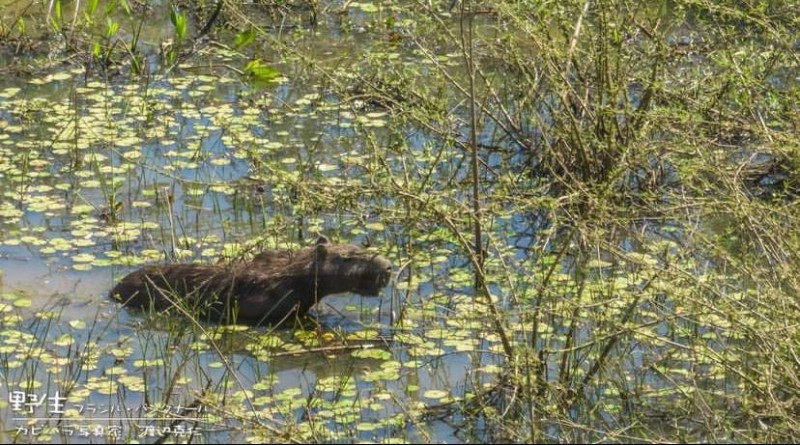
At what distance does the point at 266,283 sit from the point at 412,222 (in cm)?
100

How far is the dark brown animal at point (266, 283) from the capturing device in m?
8.03

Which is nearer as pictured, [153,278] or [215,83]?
[153,278]

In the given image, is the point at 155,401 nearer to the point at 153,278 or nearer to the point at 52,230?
the point at 153,278

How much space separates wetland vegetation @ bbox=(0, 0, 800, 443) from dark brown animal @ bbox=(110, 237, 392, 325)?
0.39 ft

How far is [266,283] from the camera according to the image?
26.9 feet

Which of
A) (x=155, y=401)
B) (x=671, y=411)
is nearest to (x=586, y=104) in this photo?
(x=671, y=411)

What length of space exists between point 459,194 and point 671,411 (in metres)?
2.84

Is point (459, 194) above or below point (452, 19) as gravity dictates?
below

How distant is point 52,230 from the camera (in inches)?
350

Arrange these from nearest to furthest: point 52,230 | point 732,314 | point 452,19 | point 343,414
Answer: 1. point 732,314
2. point 343,414
3. point 52,230
4. point 452,19

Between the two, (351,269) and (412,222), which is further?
(351,269)

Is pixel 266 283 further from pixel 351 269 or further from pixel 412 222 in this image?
pixel 412 222

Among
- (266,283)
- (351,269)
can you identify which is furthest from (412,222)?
(266,283)

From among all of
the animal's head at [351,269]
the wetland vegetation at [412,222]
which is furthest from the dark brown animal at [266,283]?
the wetland vegetation at [412,222]
